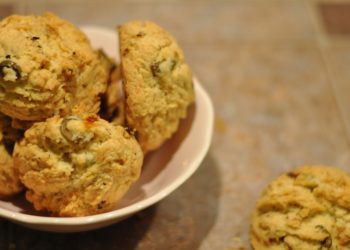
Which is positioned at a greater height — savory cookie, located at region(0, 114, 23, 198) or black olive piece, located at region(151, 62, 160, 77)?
black olive piece, located at region(151, 62, 160, 77)

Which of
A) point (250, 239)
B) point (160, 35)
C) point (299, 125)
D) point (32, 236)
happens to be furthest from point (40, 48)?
point (299, 125)

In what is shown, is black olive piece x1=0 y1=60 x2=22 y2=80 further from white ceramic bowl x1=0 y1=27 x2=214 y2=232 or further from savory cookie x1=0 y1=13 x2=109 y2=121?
white ceramic bowl x1=0 y1=27 x2=214 y2=232

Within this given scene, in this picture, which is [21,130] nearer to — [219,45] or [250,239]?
[250,239]

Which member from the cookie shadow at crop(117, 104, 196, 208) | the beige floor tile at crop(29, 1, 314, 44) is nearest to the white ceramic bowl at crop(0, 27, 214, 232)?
the cookie shadow at crop(117, 104, 196, 208)

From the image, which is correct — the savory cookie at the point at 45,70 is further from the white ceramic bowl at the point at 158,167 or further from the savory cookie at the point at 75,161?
the white ceramic bowl at the point at 158,167

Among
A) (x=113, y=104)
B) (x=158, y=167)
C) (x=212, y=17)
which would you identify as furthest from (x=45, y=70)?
(x=212, y=17)

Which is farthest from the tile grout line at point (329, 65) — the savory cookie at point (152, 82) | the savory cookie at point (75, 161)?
the savory cookie at point (75, 161)

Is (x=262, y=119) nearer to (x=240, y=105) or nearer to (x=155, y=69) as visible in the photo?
(x=240, y=105)
